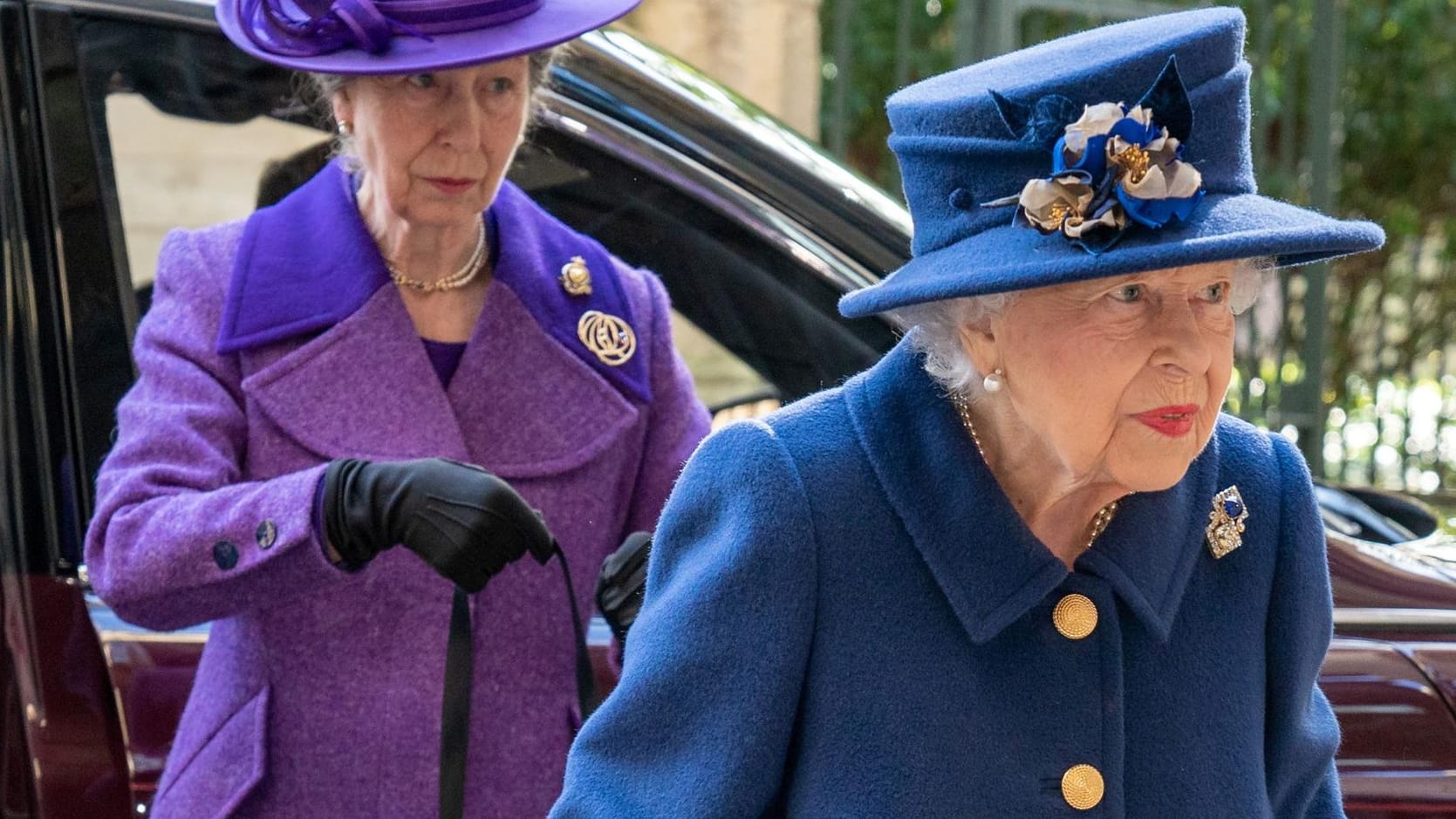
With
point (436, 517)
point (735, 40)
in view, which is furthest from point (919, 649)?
point (735, 40)

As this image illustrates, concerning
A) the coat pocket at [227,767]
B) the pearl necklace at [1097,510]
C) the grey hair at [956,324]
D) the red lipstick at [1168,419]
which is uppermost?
the grey hair at [956,324]

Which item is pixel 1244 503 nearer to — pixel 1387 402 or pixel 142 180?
pixel 142 180

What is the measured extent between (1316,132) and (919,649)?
4.97 meters

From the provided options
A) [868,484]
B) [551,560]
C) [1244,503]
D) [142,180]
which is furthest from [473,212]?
[1244,503]

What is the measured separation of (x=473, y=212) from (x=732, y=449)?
76cm

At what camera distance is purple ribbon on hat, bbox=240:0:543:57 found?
85.2 inches

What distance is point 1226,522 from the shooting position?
1.74 m

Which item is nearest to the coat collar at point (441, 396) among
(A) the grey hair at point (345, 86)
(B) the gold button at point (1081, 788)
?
(A) the grey hair at point (345, 86)

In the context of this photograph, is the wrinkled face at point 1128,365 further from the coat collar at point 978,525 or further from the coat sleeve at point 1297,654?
the coat sleeve at point 1297,654

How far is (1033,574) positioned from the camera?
1.66 meters

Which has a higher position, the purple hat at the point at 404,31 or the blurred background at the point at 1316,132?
the purple hat at the point at 404,31

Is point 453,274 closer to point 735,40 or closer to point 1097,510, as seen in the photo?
point 1097,510

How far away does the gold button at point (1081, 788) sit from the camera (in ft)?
5.28

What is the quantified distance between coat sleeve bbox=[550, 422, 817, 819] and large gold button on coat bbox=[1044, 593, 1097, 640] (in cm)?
22
